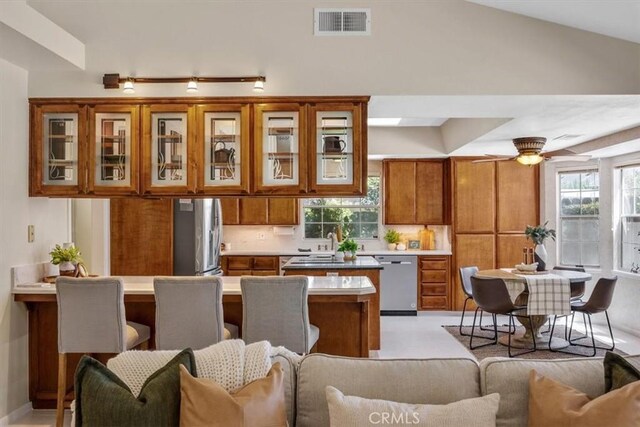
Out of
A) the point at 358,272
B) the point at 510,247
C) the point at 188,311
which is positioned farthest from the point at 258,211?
the point at 188,311

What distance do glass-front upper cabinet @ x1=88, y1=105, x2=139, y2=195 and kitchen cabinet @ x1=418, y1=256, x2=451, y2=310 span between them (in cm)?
492

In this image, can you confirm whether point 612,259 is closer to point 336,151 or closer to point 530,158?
point 530,158

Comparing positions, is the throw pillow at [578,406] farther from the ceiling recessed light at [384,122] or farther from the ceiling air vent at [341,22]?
the ceiling recessed light at [384,122]

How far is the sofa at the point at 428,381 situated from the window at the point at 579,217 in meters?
5.81

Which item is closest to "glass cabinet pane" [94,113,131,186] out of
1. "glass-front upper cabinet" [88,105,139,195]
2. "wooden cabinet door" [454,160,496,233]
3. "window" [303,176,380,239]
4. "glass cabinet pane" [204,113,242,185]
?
"glass-front upper cabinet" [88,105,139,195]

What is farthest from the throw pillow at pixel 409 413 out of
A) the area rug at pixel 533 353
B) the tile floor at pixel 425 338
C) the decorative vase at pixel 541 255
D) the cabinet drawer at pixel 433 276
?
the cabinet drawer at pixel 433 276

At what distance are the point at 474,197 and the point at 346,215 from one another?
204 cm

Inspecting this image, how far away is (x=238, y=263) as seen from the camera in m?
7.82

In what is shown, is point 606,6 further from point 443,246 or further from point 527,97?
point 443,246

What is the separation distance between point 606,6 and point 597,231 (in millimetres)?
4441

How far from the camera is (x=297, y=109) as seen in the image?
420 cm

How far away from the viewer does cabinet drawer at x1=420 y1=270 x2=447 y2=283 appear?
26.3 ft

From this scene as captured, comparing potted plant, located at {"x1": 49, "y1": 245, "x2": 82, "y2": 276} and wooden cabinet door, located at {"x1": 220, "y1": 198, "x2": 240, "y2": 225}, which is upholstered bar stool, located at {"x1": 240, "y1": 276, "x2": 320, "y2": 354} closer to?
potted plant, located at {"x1": 49, "y1": 245, "x2": 82, "y2": 276}

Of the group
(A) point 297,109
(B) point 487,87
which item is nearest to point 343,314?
(A) point 297,109
